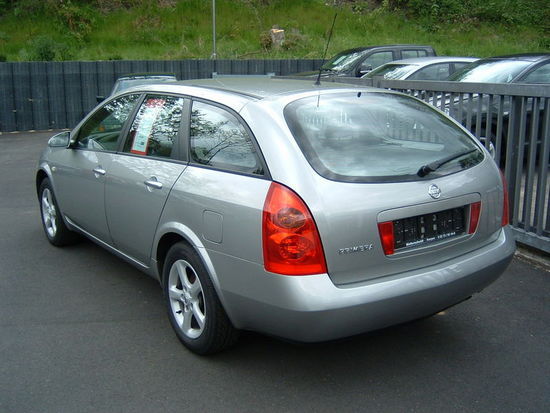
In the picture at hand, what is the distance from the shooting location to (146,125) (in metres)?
4.41

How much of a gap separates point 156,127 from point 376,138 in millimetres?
1574

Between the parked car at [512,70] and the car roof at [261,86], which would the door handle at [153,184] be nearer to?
the car roof at [261,86]

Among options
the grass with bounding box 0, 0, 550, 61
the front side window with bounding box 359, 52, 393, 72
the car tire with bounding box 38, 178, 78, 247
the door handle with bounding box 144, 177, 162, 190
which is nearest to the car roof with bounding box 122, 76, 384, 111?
the door handle with bounding box 144, 177, 162, 190

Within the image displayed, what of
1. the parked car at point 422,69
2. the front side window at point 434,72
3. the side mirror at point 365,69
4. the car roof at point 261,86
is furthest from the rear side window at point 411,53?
the car roof at point 261,86

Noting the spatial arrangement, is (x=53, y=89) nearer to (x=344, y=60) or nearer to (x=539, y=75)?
(x=344, y=60)

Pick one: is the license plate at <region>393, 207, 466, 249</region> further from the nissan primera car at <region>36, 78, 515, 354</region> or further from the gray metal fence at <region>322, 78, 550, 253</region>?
the gray metal fence at <region>322, 78, 550, 253</region>

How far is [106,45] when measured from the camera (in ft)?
82.8

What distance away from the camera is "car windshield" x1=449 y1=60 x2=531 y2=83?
905cm

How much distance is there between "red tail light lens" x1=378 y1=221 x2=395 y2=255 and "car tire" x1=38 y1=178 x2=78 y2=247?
11.7 ft

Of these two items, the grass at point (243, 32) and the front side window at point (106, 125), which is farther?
the grass at point (243, 32)

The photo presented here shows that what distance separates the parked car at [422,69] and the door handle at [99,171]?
7.40 metres

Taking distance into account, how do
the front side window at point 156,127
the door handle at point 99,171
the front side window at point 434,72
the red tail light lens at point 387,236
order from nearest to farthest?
1. the red tail light lens at point 387,236
2. the front side window at point 156,127
3. the door handle at point 99,171
4. the front side window at point 434,72

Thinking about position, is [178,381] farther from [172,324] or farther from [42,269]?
[42,269]

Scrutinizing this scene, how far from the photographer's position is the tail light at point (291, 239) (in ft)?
10.00
